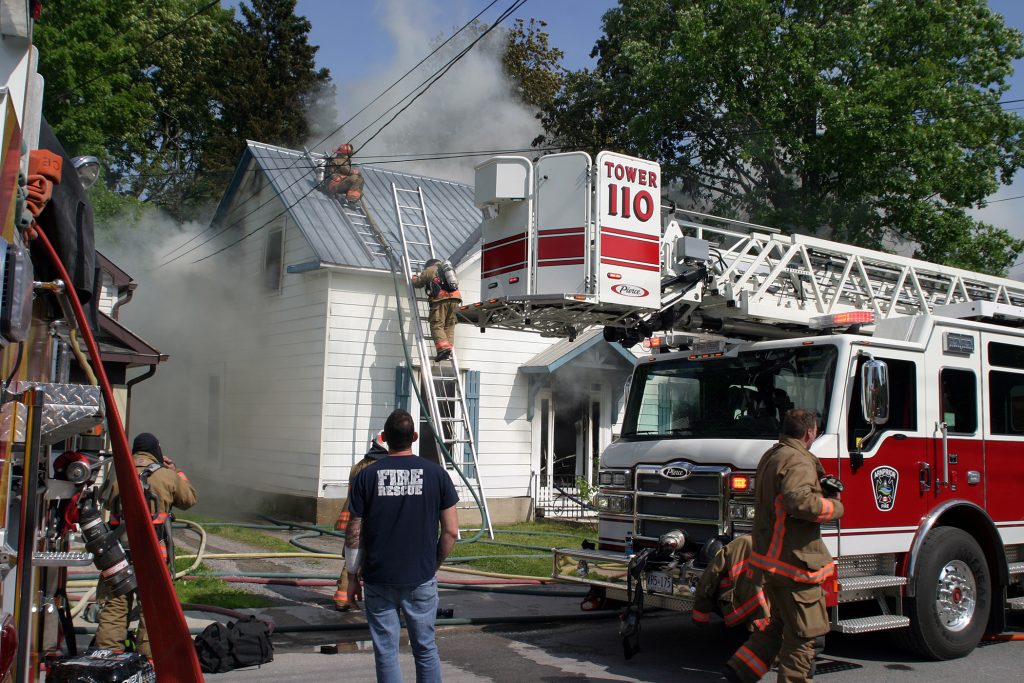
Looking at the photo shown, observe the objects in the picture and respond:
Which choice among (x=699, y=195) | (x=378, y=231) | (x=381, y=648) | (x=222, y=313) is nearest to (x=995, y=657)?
(x=381, y=648)

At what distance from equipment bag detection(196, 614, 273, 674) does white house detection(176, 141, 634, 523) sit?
7625 millimetres

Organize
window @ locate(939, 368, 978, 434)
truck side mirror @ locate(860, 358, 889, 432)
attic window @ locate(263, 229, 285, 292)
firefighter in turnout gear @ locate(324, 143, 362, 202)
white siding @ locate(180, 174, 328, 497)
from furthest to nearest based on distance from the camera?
firefighter in turnout gear @ locate(324, 143, 362, 202) < attic window @ locate(263, 229, 285, 292) < white siding @ locate(180, 174, 328, 497) < window @ locate(939, 368, 978, 434) < truck side mirror @ locate(860, 358, 889, 432)

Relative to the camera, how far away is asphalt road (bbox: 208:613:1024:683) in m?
6.36

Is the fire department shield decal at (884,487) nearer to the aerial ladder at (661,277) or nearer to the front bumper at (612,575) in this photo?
the aerial ladder at (661,277)

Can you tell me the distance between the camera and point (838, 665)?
6629 mm

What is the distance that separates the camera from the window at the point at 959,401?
728 cm

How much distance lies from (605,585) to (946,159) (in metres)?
13.8

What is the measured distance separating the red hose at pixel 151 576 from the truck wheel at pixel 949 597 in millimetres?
5273

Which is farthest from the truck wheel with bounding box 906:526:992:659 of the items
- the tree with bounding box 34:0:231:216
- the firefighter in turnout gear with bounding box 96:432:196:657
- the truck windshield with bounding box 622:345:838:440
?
the tree with bounding box 34:0:231:216

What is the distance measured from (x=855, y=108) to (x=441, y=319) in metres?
9.11

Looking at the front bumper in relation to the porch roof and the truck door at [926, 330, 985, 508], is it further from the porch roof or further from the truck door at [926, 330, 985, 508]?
the porch roof

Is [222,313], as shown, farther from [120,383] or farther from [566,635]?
[566,635]

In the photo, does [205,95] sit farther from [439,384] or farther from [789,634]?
[789,634]

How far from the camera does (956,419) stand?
733cm
